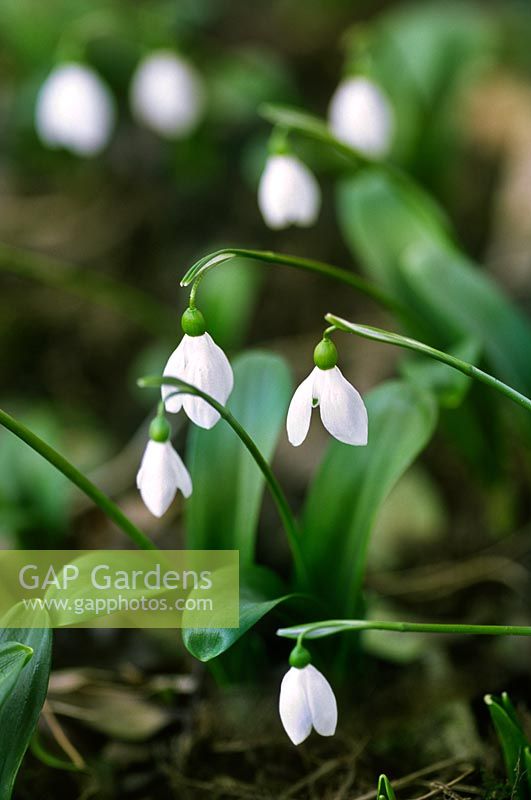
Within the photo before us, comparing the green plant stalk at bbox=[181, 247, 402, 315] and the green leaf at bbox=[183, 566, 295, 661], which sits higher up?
the green plant stalk at bbox=[181, 247, 402, 315]

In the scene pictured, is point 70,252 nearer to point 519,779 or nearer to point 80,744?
point 80,744

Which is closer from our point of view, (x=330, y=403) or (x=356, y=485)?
(x=330, y=403)

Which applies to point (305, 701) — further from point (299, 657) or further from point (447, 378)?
point (447, 378)

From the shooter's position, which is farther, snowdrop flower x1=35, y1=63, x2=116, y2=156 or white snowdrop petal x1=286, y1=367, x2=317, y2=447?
snowdrop flower x1=35, y1=63, x2=116, y2=156

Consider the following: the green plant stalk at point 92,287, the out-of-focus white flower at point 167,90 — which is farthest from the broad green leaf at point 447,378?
the out-of-focus white flower at point 167,90

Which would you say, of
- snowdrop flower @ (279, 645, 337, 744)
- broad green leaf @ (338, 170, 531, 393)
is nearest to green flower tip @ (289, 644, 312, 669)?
snowdrop flower @ (279, 645, 337, 744)

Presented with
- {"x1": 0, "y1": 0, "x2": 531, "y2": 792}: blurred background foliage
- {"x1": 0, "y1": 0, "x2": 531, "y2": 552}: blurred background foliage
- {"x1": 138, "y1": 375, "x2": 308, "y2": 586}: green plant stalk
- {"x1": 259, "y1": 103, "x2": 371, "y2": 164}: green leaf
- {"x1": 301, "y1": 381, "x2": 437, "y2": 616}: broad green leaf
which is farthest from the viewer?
{"x1": 0, "y1": 0, "x2": 531, "y2": 552}: blurred background foliage

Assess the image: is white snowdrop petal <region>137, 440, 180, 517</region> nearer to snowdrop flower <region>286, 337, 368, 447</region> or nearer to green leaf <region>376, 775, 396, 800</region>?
snowdrop flower <region>286, 337, 368, 447</region>

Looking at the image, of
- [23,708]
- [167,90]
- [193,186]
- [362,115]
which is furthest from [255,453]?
[193,186]
